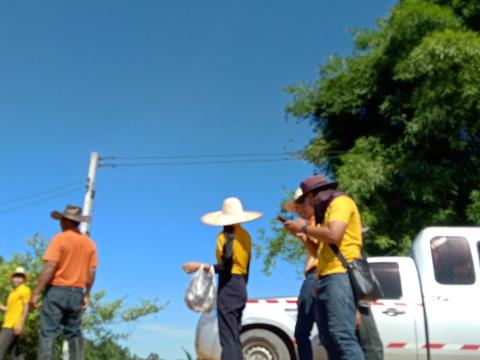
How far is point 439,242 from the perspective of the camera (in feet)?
20.9

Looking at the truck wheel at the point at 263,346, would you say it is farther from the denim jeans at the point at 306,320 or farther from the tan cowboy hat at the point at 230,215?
the tan cowboy hat at the point at 230,215

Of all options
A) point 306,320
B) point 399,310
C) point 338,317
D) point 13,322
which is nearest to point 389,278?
point 399,310

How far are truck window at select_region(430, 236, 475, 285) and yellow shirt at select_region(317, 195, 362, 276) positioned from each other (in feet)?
10.2

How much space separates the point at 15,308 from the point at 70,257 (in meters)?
3.07

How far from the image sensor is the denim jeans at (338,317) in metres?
3.27

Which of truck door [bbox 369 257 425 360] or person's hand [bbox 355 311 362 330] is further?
truck door [bbox 369 257 425 360]

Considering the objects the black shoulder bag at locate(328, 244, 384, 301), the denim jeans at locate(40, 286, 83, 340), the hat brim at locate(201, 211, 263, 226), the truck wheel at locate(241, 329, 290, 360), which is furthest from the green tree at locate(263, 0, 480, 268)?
the black shoulder bag at locate(328, 244, 384, 301)

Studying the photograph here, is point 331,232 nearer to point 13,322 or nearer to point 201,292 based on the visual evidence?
point 201,292

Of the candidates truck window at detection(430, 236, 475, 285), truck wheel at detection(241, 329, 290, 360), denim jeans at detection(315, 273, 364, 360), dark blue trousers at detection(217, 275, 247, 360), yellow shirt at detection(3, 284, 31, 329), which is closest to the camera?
denim jeans at detection(315, 273, 364, 360)

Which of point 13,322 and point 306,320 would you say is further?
point 13,322

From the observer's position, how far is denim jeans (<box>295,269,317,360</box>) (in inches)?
185

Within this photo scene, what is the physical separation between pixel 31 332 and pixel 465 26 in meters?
11.7

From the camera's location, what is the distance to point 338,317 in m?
3.30

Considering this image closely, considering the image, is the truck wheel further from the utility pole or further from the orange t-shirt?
the utility pole
